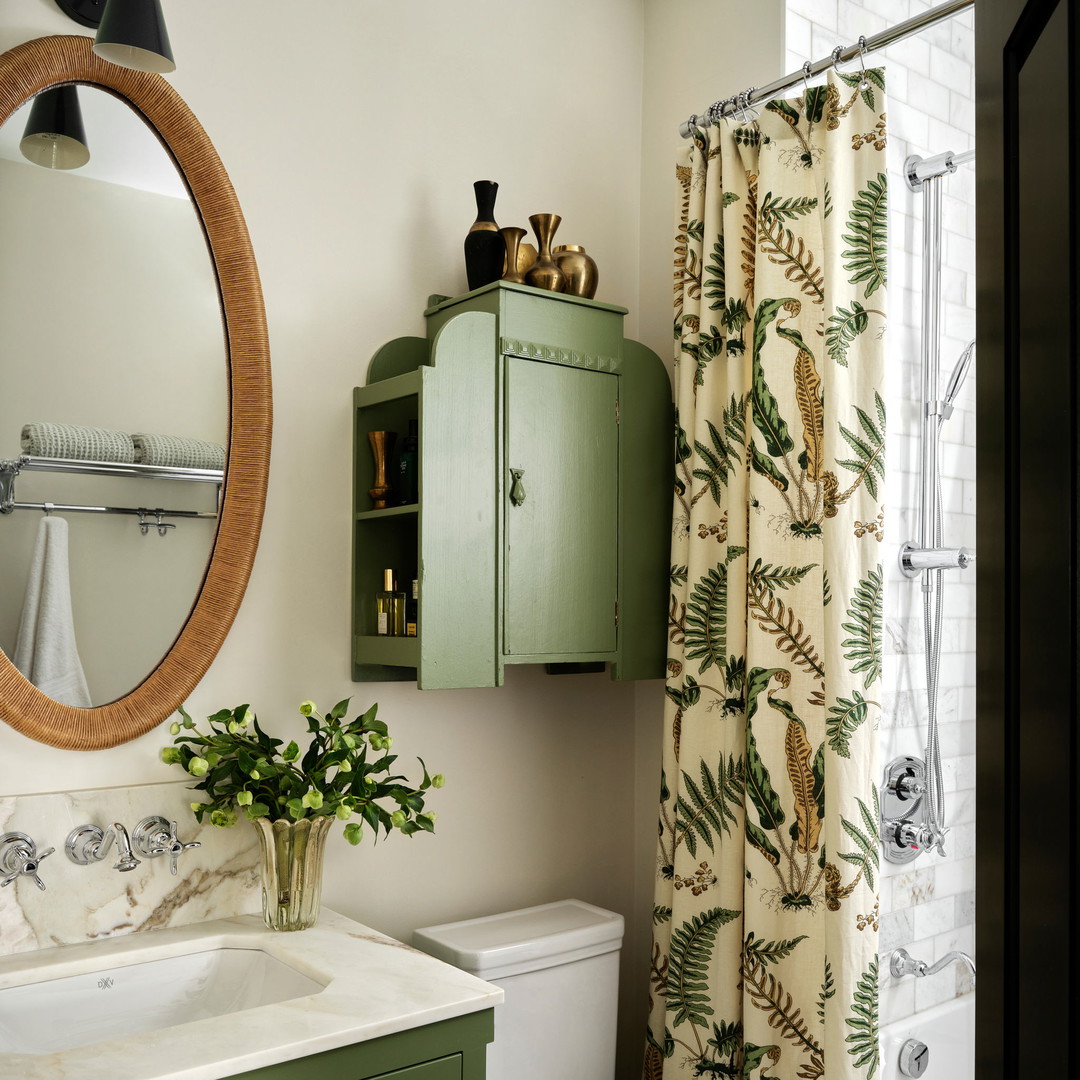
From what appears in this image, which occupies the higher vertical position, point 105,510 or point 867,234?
point 867,234

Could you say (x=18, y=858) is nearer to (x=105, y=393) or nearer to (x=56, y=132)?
(x=105, y=393)

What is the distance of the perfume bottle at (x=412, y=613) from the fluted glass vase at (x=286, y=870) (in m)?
0.36

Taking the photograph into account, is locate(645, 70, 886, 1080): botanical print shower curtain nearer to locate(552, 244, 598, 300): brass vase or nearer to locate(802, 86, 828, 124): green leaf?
locate(802, 86, 828, 124): green leaf

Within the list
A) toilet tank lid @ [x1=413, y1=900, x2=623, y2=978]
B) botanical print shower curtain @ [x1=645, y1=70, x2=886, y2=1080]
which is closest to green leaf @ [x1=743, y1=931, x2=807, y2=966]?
botanical print shower curtain @ [x1=645, y1=70, x2=886, y2=1080]

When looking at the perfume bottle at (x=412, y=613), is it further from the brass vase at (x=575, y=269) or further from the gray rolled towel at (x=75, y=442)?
the brass vase at (x=575, y=269)

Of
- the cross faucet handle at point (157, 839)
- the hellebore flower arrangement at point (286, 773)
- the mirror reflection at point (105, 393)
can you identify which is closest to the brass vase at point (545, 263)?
the mirror reflection at point (105, 393)

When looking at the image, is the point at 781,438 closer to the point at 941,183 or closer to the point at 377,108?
the point at 941,183

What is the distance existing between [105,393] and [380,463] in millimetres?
488

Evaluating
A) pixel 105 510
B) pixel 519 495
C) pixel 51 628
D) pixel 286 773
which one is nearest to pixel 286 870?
pixel 286 773

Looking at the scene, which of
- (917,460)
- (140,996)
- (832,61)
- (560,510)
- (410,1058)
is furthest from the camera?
(917,460)

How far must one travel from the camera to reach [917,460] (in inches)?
87.4

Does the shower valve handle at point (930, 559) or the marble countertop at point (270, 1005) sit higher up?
the shower valve handle at point (930, 559)

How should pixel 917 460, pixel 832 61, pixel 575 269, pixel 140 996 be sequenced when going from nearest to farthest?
pixel 140 996 → pixel 832 61 → pixel 575 269 → pixel 917 460

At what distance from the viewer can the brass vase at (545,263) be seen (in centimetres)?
200
